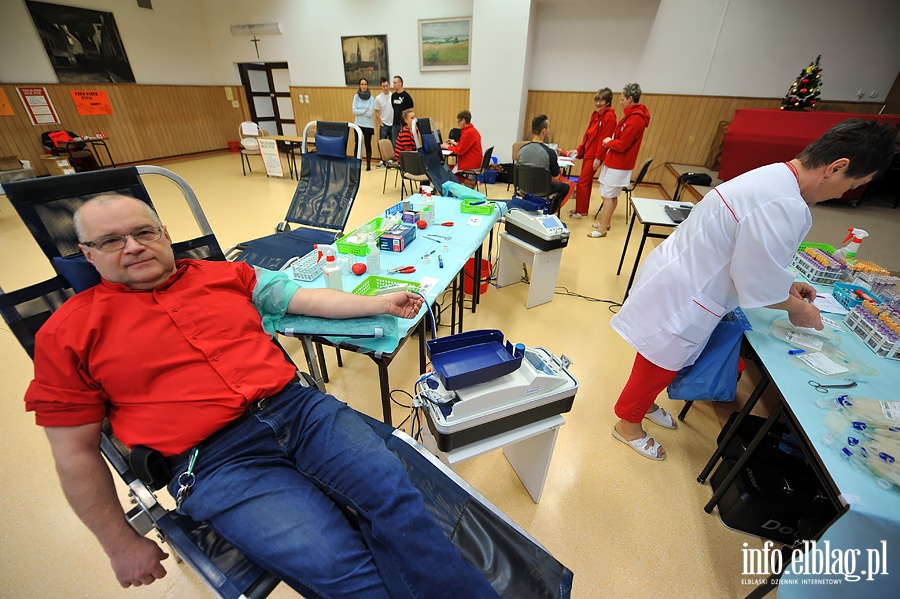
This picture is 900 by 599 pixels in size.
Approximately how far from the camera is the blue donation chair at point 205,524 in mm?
867

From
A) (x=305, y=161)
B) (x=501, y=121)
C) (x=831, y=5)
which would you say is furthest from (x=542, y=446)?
(x=831, y=5)

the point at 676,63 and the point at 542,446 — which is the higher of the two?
the point at 676,63

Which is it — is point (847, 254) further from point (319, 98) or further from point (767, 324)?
point (319, 98)

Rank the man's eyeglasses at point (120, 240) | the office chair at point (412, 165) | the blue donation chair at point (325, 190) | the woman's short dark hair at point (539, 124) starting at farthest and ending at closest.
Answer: the office chair at point (412, 165) → the woman's short dark hair at point (539, 124) → the blue donation chair at point (325, 190) → the man's eyeglasses at point (120, 240)

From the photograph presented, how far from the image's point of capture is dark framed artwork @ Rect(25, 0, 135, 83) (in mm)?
5746

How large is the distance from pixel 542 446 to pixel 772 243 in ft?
3.54

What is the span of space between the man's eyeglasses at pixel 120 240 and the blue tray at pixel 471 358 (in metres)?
0.89

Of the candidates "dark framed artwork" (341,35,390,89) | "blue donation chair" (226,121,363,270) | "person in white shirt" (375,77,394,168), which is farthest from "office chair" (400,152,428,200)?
"dark framed artwork" (341,35,390,89)

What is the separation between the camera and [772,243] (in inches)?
46.6

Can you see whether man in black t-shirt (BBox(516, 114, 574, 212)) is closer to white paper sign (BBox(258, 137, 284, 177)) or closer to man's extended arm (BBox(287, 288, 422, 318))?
man's extended arm (BBox(287, 288, 422, 318))

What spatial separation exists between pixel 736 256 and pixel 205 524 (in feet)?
6.12

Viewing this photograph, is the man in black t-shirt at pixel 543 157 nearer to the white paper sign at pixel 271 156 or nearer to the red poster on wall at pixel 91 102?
the white paper sign at pixel 271 156

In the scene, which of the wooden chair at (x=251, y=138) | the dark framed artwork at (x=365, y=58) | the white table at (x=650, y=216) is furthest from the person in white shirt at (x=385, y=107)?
the white table at (x=650, y=216)

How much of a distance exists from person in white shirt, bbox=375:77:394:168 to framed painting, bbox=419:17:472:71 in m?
0.84
